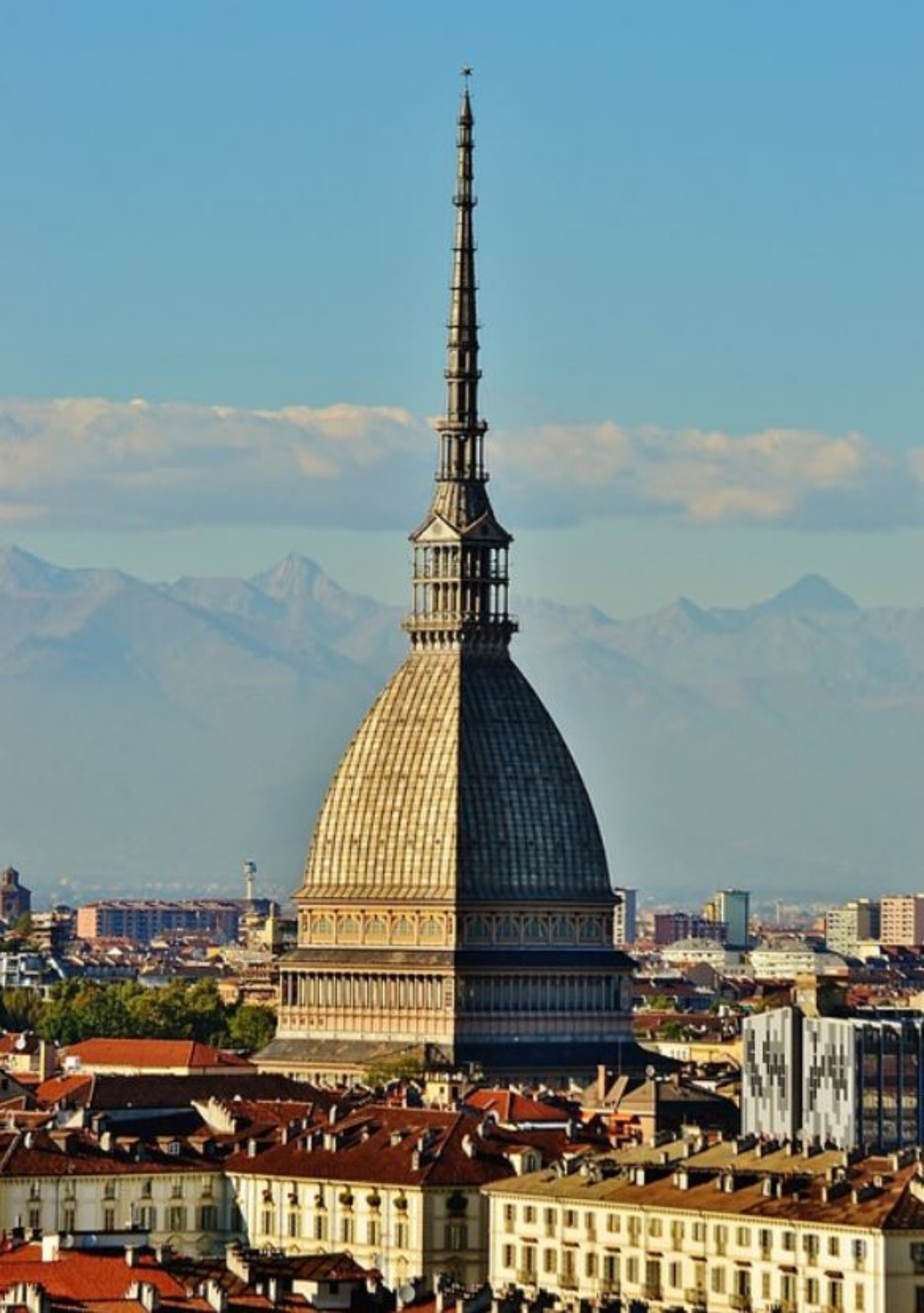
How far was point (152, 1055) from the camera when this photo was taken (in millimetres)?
189000

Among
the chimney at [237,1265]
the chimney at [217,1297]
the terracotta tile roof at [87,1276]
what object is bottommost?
the chimney at [217,1297]

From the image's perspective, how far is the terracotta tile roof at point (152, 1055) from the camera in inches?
7333

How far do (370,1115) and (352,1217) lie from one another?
16585 mm

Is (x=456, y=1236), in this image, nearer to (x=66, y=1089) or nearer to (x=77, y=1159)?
(x=77, y=1159)

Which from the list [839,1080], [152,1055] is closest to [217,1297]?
[839,1080]

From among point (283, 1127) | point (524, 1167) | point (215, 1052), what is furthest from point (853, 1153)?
point (215, 1052)

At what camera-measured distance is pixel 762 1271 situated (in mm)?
110062

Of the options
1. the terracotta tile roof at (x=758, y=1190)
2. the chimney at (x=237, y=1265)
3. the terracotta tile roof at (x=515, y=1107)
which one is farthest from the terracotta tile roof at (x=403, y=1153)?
the chimney at (x=237, y=1265)

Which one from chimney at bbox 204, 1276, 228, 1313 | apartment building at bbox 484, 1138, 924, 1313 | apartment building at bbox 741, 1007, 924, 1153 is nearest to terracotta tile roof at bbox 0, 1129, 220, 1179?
apartment building at bbox 484, 1138, 924, 1313

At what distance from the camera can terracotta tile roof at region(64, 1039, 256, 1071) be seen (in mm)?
186250

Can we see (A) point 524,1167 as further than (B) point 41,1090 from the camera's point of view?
No

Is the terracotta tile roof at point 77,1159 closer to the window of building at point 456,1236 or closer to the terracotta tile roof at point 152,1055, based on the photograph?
the window of building at point 456,1236

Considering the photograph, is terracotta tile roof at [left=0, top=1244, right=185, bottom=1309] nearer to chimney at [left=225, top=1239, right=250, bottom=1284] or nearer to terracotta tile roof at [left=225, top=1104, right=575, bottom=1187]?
chimney at [left=225, top=1239, right=250, bottom=1284]

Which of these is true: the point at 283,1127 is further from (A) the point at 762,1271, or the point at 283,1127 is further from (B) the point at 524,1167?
(A) the point at 762,1271
